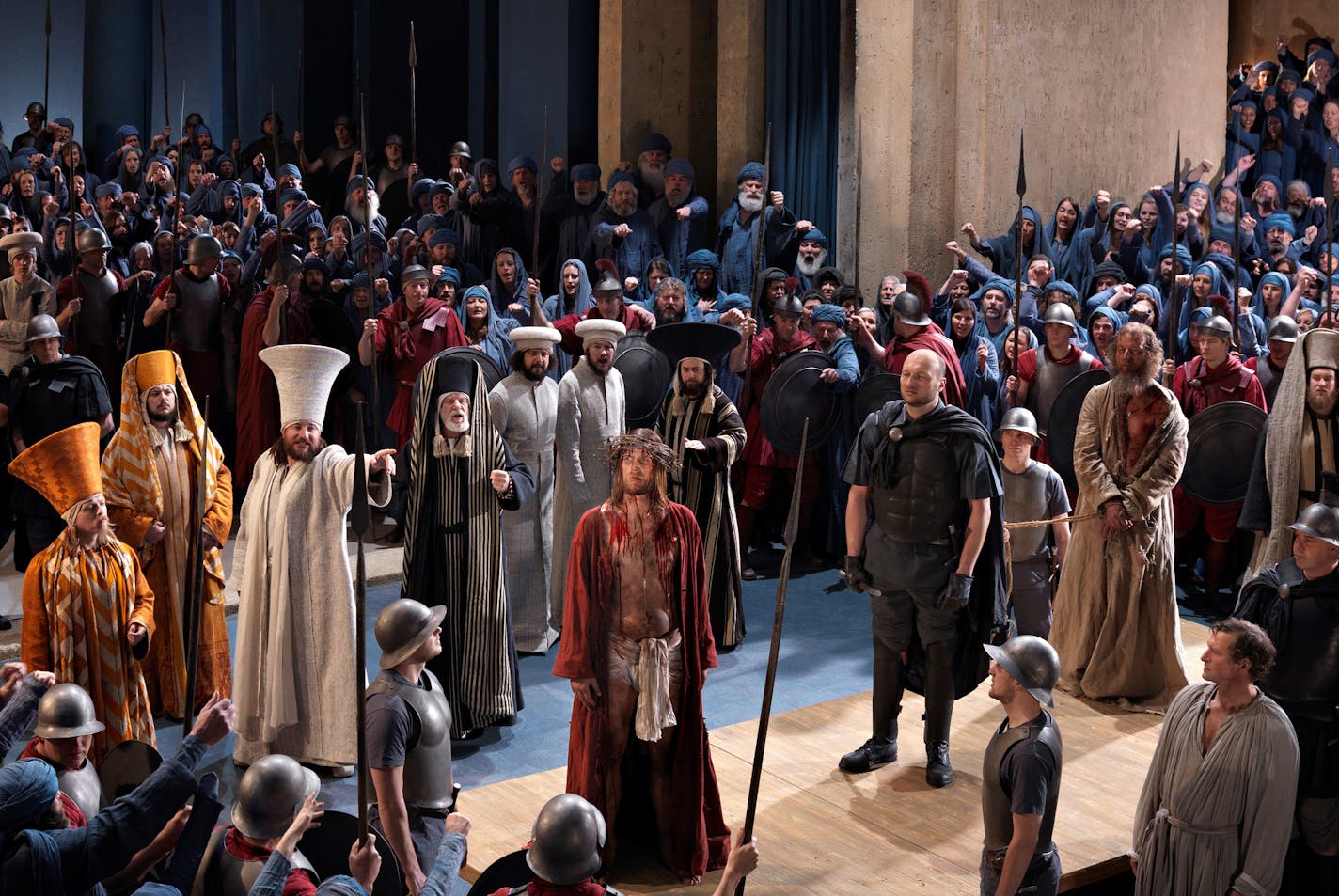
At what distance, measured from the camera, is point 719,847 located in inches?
206

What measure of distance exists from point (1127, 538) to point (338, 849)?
444 centimetres

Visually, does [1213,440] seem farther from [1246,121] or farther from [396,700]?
[1246,121]

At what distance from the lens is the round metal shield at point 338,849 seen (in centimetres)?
387

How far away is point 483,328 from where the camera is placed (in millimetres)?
9625

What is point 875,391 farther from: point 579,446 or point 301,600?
point 301,600

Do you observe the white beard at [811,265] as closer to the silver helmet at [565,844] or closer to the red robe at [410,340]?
the red robe at [410,340]

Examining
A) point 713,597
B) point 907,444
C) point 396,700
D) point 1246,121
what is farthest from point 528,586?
point 1246,121

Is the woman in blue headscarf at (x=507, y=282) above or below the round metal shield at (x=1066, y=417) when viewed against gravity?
above

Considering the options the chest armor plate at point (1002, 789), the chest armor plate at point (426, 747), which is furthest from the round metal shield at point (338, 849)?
the chest armor plate at point (1002, 789)

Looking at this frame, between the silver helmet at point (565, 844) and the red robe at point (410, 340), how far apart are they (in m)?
6.50

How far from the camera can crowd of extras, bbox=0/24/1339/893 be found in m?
9.38

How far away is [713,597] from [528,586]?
1.00 meters

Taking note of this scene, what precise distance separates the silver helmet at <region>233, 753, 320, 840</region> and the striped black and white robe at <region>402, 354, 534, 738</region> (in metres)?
3.01

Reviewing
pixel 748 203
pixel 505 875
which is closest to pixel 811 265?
pixel 748 203
